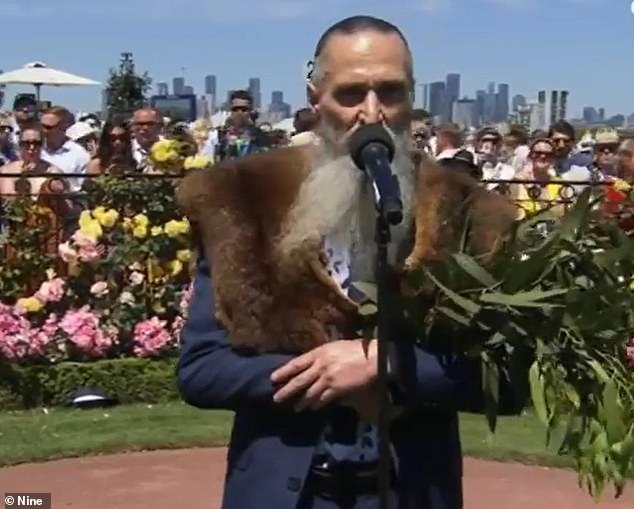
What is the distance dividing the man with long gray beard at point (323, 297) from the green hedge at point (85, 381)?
18.0 feet

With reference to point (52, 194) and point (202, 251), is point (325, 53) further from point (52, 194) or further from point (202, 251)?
point (52, 194)

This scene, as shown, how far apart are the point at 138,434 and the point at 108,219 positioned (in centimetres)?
179

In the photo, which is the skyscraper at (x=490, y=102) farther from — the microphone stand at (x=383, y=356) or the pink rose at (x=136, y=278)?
the microphone stand at (x=383, y=356)

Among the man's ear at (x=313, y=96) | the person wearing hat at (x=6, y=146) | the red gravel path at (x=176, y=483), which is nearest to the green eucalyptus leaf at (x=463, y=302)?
the man's ear at (x=313, y=96)

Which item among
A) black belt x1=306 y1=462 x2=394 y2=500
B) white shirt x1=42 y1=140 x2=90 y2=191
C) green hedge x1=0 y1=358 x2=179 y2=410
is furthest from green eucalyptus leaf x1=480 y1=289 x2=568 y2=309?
white shirt x1=42 y1=140 x2=90 y2=191

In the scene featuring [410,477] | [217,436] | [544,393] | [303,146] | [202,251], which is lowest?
[217,436]

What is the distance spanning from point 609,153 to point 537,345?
990cm

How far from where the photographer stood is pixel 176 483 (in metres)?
6.40

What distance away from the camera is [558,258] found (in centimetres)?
248

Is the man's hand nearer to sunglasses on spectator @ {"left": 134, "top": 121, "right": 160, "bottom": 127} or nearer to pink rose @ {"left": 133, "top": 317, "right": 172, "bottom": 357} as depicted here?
pink rose @ {"left": 133, "top": 317, "right": 172, "bottom": 357}

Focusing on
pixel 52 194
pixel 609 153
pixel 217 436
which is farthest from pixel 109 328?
pixel 609 153

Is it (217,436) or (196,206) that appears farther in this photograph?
(217,436)

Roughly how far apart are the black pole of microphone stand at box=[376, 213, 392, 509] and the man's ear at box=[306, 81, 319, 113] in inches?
18.3

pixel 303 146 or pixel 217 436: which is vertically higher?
pixel 303 146
